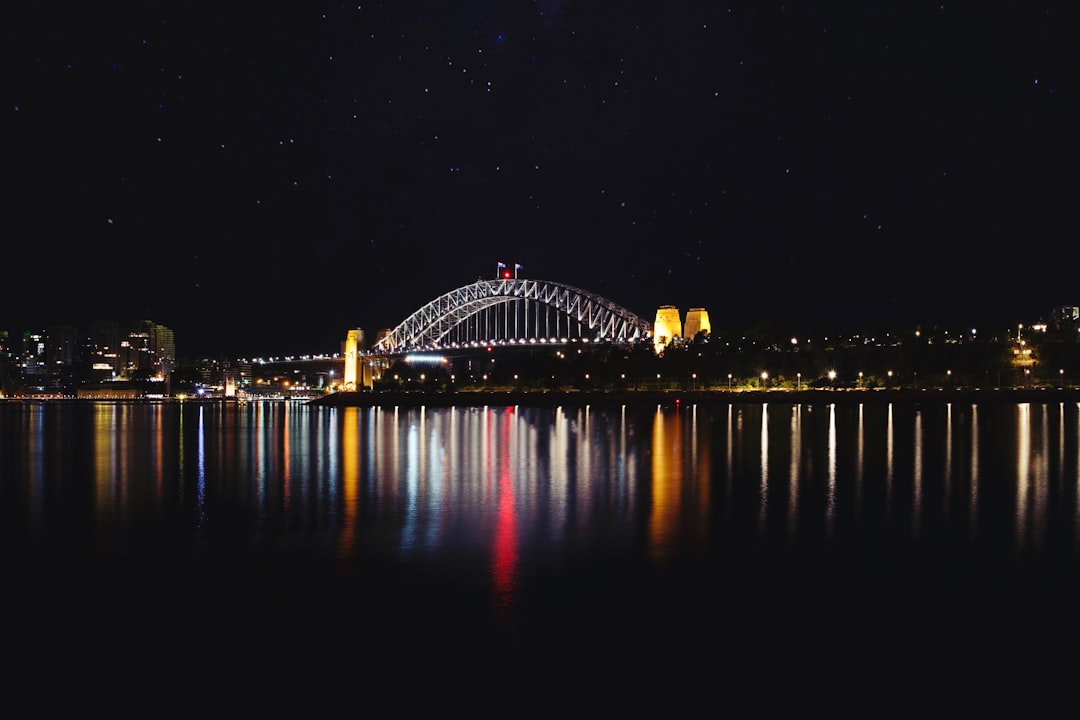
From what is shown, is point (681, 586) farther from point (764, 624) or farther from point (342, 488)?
point (342, 488)

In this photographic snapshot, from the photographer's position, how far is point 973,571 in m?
7.60

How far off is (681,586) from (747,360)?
159ft

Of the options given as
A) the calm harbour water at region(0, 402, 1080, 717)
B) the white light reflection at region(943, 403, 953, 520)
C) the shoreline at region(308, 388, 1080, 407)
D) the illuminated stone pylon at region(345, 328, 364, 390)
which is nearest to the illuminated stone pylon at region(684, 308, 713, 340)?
the shoreline at region(308, 388, 1080, 407)

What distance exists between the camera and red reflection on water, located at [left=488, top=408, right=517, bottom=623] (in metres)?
6.75

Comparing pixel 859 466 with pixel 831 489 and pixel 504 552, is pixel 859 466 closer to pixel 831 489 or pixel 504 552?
pixel 831 489

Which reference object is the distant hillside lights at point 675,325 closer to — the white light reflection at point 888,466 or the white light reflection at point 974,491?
the white light reflection at point 888,466

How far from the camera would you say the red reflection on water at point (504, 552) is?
6754 mm

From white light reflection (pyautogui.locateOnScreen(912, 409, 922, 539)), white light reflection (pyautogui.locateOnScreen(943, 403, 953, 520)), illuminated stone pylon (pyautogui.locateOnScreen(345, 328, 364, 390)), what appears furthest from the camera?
illuminated stone pylon (pyautogui.locateOnScreen(345, 328, 364, 390))

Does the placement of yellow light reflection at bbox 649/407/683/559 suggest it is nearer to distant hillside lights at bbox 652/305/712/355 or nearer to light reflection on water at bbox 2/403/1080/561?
light reflection on water at bbox 2/403/1080/561

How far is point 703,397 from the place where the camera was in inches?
1935

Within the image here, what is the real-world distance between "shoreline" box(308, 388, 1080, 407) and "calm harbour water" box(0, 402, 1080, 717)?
31820mm

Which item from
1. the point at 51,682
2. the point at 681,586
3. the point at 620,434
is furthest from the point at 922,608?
the point at 620,434

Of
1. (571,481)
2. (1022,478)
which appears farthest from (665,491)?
(1022,478)

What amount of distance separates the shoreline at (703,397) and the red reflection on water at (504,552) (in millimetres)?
34633
